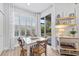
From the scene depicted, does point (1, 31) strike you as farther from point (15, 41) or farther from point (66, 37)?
point (66, 37)

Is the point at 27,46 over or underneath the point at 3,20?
underneath

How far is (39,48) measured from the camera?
2.54 m

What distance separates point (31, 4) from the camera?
2.41 m

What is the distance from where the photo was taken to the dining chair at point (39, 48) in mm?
2451

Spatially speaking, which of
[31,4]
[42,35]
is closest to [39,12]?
[31,4]

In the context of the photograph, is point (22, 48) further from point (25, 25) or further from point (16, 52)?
point (25, 25)

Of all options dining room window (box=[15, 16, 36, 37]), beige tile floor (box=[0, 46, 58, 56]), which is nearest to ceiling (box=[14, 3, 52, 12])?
dining room window (box=[15, 16, 36, 37])

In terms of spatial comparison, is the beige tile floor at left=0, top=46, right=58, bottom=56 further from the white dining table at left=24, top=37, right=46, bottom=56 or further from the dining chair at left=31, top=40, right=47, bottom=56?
the white dining table at left=24, top=37, right=46, bottom=56

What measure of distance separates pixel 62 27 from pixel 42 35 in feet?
1.41

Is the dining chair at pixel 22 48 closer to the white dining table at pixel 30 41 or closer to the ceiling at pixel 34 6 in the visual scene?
the white dining table at pixel 30 41

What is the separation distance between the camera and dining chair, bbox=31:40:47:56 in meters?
2.45

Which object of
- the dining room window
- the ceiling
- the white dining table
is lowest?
the white dining table

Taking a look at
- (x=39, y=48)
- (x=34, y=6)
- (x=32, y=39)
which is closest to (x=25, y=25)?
(x=32, y=39)

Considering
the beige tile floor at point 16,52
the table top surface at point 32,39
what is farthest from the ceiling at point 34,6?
the beige tile floor at point 16,52
